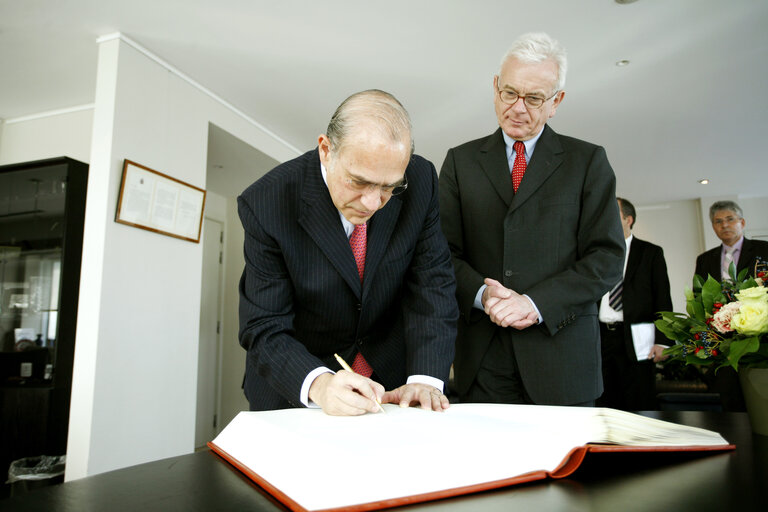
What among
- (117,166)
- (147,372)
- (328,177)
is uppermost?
(117,166)

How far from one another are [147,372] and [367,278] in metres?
2.78

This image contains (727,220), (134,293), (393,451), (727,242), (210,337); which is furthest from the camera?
(210,337)

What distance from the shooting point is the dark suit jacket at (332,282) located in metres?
1.19

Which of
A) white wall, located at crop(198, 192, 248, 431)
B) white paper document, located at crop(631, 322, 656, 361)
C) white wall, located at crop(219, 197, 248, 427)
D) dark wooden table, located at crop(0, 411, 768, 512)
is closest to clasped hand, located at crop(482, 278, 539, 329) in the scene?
dark wooden table, located at crop(0, 411, 768, 512)

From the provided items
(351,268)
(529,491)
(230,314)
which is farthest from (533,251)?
(230,314)

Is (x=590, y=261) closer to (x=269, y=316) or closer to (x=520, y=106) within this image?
(x=520, y=106)

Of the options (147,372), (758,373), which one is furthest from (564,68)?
(147,372)

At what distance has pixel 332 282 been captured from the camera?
3.96 feet

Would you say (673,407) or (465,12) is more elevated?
(465,12)

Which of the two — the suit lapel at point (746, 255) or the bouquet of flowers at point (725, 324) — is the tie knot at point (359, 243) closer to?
the bouquet of flowers at point (725, 324)

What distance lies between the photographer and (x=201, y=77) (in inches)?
159

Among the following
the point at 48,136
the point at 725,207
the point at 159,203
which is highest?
the point at 48,136

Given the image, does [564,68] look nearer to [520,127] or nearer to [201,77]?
[520,127]

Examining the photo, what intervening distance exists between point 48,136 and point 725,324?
207 inches
